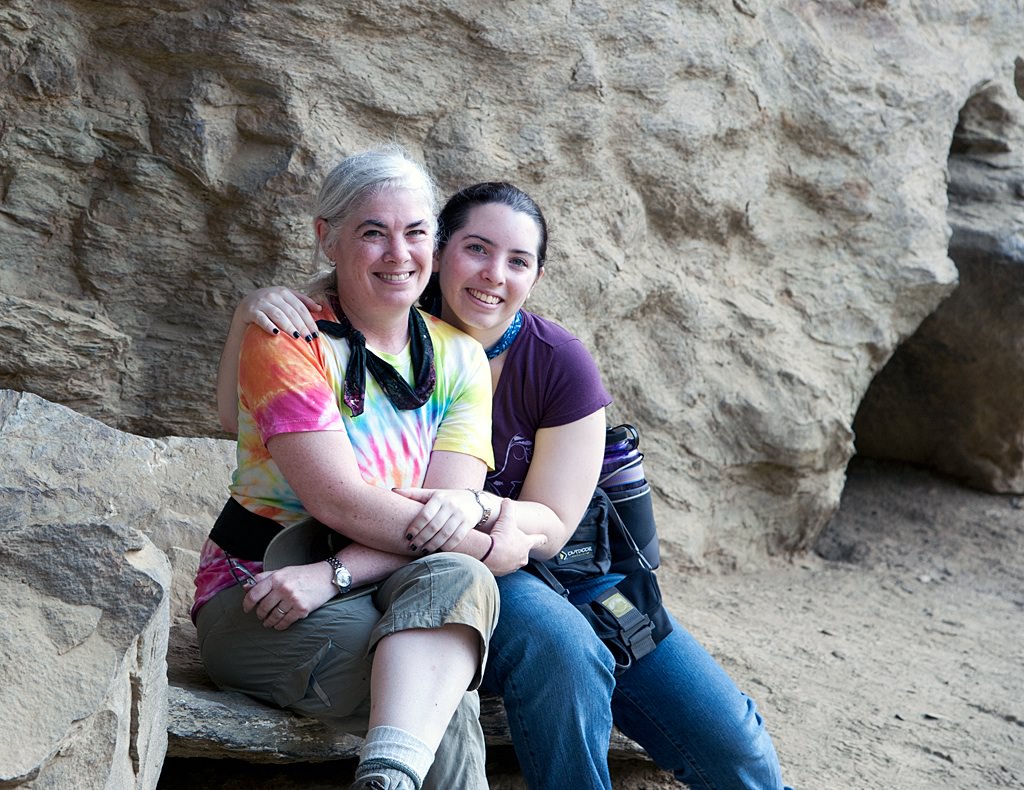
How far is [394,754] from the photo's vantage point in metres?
1.83

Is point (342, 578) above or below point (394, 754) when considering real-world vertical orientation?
above

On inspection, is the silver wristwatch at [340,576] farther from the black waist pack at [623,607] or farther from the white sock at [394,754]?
the black waist pack at [623,607]

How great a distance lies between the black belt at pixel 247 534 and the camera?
2.20 m

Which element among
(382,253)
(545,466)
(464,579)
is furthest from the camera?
(545,466)

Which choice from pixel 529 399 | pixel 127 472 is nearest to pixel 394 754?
pixel 529 399

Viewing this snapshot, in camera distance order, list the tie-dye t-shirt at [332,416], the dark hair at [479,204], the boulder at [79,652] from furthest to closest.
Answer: the dark hair at [479,204] < the tie-dye t-shirt at [332,416] < the boulder at [79,652]

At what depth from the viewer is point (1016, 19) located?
4941 millimetres

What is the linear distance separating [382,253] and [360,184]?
15 cm

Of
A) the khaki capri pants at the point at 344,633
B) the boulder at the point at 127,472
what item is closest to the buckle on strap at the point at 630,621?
the khaki capri pants at the point at 344,633

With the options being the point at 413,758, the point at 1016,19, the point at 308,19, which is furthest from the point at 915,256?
the point at 413,758

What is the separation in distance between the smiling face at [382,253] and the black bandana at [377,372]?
0.20 feet

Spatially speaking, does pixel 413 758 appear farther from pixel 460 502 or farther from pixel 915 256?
pixel 915 256

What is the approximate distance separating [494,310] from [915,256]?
271 centimetres

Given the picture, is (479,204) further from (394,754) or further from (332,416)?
(394,754)
